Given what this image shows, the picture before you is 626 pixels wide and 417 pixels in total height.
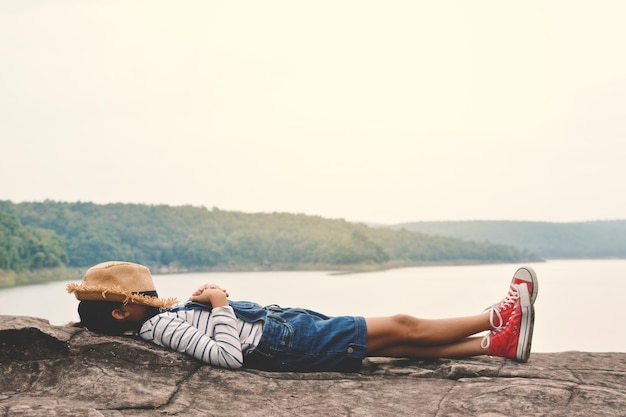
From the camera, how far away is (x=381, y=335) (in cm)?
405

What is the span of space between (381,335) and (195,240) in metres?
52.2

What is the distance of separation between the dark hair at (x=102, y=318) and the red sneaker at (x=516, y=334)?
7.47 feet

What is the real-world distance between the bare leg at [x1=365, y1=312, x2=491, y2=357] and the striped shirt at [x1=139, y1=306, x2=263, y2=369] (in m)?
0.75

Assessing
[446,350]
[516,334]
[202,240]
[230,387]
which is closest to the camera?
[230,387]

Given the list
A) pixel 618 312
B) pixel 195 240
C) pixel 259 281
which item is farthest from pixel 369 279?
pixel 618 312

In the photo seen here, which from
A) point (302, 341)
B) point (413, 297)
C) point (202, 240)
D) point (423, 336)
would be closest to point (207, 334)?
point (302, 341)

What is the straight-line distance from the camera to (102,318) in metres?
3.89

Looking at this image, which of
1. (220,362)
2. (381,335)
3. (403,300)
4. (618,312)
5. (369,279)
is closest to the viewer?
(220,362)

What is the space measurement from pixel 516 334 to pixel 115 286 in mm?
2494

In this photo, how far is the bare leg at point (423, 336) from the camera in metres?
4.06

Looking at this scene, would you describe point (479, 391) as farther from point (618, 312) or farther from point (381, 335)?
point (618, 312)

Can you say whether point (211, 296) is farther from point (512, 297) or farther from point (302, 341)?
point (512, 297)

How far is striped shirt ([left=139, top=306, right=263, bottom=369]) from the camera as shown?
370 centimetres

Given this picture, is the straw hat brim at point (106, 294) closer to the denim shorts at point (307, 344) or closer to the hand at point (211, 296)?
the hand at point (211, 296)
